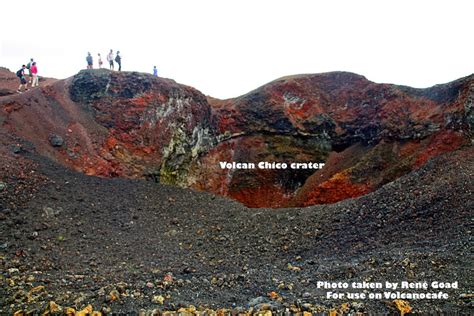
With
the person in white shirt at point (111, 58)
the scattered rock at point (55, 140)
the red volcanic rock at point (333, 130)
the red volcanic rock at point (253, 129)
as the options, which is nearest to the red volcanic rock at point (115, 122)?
the red volcanic rock at point (253, 129)

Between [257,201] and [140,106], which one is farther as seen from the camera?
[257,201]

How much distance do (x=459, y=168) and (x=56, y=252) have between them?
12210 millimetres

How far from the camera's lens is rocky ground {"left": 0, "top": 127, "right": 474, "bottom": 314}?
724 cm

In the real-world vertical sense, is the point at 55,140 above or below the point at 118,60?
below

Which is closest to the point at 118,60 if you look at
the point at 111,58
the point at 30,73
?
the point at 111,58

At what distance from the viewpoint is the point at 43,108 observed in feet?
57.4

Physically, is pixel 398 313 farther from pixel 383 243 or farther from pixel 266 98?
pixel 266 98

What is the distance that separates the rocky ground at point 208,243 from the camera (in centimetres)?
724

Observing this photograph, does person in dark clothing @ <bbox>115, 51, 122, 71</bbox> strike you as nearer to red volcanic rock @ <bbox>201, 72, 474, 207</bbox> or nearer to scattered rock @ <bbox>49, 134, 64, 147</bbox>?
red volcanic rock @ <bbox>201, 72, 474, 207</bbox>

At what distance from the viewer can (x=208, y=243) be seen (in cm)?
1251

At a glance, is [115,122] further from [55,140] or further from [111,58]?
[111,58]

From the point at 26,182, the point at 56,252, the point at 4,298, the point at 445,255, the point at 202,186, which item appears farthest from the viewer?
the point at 202,186


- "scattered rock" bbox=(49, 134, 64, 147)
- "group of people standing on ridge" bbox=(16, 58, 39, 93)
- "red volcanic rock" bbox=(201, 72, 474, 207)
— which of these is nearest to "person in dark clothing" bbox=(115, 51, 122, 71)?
"group of people standing on ridge" bbox=(16, 58, 39, 93)

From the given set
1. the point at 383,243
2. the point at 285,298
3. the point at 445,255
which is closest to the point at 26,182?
the point at 285,298
